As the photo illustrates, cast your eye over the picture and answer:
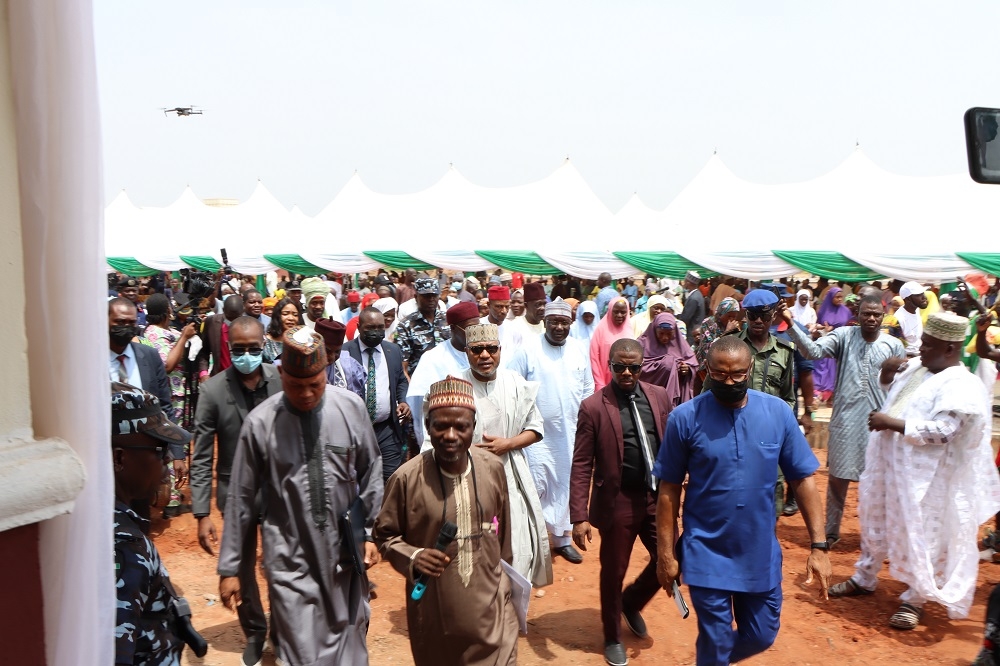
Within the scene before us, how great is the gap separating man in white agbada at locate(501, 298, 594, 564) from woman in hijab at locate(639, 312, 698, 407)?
1.30 m

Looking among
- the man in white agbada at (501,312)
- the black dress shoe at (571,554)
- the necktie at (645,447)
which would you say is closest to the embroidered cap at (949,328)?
the necktie at (645,447)

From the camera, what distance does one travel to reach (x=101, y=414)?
163 cm

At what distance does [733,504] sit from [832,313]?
12.1m

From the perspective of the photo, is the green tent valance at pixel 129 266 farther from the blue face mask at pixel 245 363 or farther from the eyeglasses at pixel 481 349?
the eyeglasses at pixel 481 349

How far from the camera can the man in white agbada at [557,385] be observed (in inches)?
242

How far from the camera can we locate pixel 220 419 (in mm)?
4832

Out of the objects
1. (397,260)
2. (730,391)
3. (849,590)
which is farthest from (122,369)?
(397,260)

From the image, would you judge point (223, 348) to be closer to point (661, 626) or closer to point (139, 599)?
point (661, 626)

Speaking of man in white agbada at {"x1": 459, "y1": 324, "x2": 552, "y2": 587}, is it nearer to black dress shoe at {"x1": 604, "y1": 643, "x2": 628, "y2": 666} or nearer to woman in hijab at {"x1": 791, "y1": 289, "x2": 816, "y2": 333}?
black dress shoe at {"x1": 604, "y1": 643, "x2": 628, "y2": 666}

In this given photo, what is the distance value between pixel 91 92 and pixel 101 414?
63cm

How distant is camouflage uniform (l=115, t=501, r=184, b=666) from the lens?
7.11 ft

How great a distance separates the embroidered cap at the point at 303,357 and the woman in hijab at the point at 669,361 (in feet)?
14.0

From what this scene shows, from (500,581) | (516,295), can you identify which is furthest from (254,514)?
(516,295)

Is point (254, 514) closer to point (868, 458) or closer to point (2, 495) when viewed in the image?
point (2, 495)
